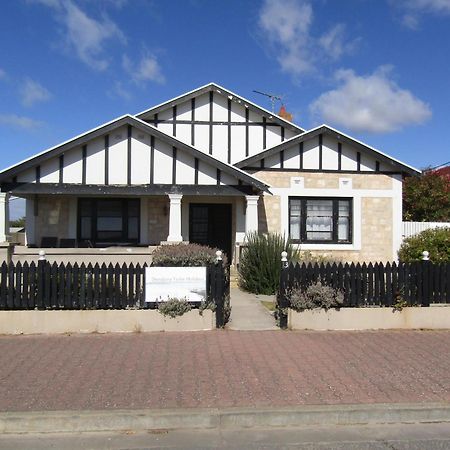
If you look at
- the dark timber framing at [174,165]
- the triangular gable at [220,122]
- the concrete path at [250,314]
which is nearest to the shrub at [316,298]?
the concrete path at [250,314]

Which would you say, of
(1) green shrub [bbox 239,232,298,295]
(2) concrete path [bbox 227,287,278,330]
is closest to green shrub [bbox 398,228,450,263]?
(1) green shrub [bbox 239,232,298,295]

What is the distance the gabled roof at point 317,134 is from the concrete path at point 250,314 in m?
4.96

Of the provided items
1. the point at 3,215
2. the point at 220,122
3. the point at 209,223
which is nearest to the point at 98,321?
the point at 3,215

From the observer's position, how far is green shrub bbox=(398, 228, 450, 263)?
42.3ft

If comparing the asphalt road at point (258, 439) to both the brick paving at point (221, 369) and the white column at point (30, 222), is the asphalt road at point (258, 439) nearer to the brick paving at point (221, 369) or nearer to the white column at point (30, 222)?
the brick paving at point (221, 369)

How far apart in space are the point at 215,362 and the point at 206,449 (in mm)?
2133

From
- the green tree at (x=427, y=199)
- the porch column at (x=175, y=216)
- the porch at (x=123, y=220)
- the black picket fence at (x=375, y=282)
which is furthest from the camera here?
the green tree at (x=427, y=199)

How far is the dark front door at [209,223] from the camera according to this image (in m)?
15.6

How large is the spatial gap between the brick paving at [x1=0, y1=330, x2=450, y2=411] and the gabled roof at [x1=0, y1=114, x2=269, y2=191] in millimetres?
6433

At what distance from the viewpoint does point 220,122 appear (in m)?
17.6

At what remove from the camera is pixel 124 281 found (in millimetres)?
8008

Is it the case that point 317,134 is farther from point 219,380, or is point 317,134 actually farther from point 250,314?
point 219,380

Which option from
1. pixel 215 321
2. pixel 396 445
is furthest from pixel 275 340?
pixel 396 445

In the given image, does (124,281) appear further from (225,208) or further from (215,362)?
(225,208)
